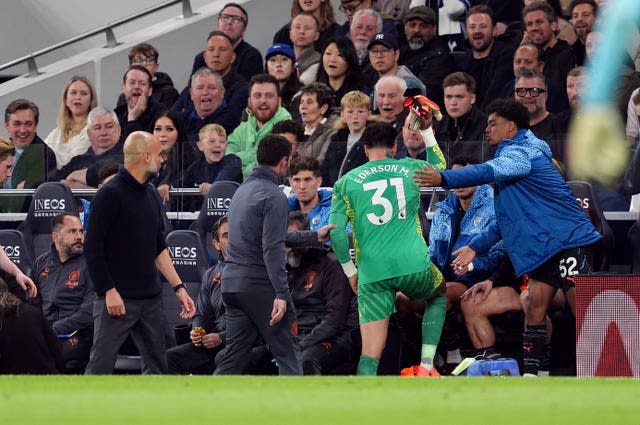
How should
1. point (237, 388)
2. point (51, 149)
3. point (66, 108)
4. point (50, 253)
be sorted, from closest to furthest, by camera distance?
point (237, 388) → point (50, 253) → point (51, 149) → point (66, 108)

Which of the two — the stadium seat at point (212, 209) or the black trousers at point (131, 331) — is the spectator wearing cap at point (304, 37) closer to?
the stadium seat at point (212, 209)

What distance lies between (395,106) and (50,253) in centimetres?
325

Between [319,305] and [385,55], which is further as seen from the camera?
[385,55]

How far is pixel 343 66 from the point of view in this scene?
47.7 feet

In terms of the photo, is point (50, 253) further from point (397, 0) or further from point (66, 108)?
point (397, 0)

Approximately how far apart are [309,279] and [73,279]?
2139 mm

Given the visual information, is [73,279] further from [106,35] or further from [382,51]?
[106,35]

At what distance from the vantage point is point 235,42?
54.2ft

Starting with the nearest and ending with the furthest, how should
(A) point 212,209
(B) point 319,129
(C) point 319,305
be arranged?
(C) point 319,305, (A) point 212,209, (B) point 319,129

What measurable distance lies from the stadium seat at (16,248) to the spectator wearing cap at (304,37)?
3609 mm

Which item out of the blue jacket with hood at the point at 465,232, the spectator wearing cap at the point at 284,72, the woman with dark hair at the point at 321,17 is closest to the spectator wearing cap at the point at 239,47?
the woman with dark hair at the point at 321,17

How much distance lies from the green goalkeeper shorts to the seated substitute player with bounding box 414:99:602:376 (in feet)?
1.09

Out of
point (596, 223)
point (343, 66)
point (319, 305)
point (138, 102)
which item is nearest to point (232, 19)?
point (138, 102)

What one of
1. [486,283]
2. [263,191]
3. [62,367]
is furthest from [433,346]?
[62,367]
